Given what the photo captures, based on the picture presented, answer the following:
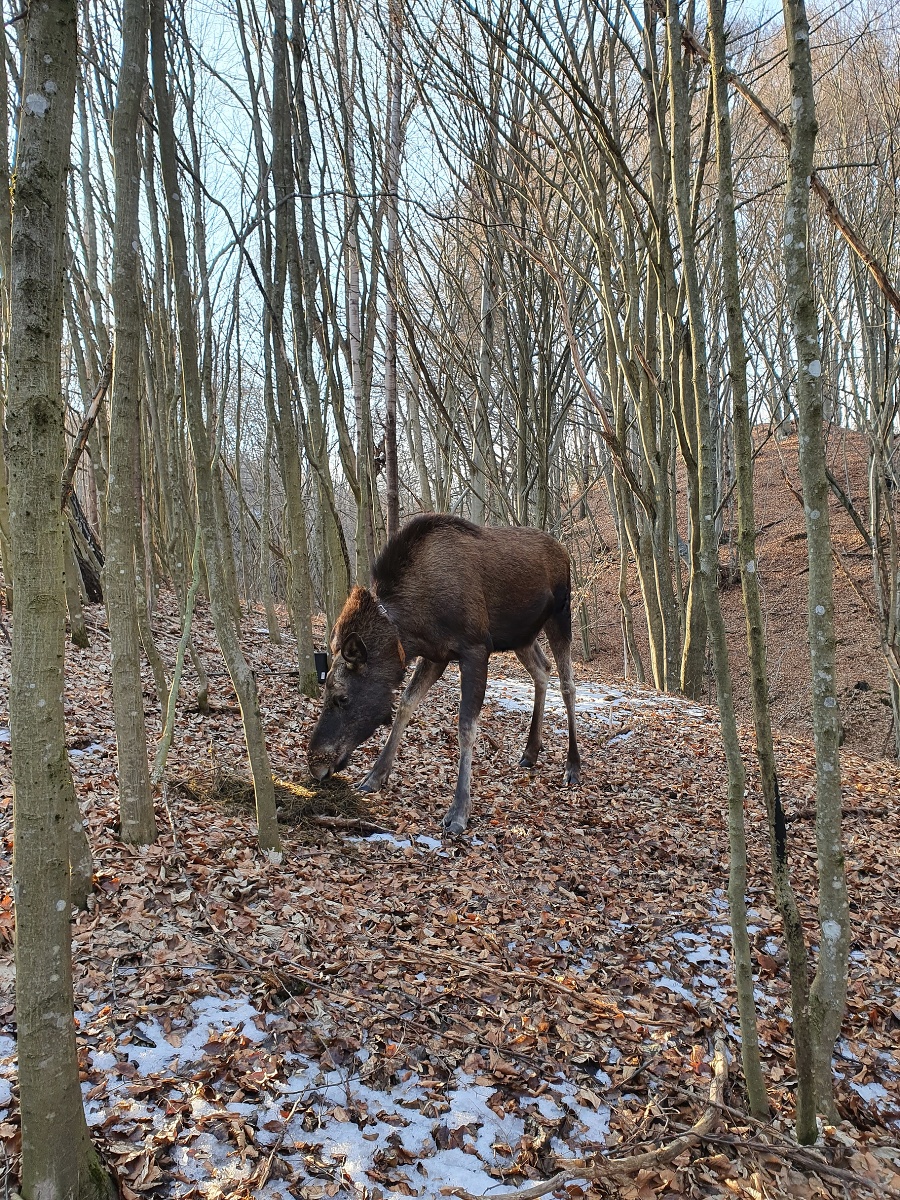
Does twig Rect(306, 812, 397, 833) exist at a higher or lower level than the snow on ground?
higher

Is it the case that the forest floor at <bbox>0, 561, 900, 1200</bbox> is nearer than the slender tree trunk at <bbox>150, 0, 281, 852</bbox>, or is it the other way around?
the forest floor at <bbox>0, 561, 900, 1200</bbox>

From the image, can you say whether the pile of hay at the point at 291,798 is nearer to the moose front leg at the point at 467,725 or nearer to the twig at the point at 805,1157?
the moose front leg at the point at 467,725

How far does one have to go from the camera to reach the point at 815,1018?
8.65 ft

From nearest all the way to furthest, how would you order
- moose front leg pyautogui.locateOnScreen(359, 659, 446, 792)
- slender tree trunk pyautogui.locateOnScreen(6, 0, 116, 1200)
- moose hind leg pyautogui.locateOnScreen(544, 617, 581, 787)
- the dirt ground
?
slender tree trunk pyautogui.locateOnScreen(6, 0, 116, 1200), moose front leg pyautogui.locateOnScreen(359, 659, 446, 792), moose hind leg pyautogui.locateOnScreen(544, 617, 581, 787), the dirt ground

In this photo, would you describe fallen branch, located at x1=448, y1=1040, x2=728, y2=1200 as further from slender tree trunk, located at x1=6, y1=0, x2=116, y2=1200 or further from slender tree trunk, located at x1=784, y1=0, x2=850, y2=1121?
slender tree trunk, located at x1=6, y1=0, x2=116, y2=1200

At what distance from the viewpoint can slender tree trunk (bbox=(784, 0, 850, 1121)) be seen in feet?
8.10

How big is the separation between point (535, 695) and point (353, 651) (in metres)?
2.17

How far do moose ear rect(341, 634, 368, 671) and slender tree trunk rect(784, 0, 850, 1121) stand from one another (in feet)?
12.0

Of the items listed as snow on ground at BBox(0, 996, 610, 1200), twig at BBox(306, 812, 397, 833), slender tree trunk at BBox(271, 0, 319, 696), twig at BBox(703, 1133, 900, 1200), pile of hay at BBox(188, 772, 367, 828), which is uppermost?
slender tree trunk at BBox(271, 0, 319, 696)

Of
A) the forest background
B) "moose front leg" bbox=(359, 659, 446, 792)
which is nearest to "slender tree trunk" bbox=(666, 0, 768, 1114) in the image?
the forest background

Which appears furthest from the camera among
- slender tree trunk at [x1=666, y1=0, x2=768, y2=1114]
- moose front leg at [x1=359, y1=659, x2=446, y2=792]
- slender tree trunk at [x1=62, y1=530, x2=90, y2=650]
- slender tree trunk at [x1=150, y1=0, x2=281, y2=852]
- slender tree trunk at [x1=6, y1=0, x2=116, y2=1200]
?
slender tree trunk at [x1=62, y1=530, x2=90, y2=650]

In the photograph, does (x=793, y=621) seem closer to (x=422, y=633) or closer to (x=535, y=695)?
(x=535, y=695)

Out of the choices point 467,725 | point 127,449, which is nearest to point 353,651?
point 467,725

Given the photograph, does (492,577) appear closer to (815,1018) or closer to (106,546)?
(106,546)
